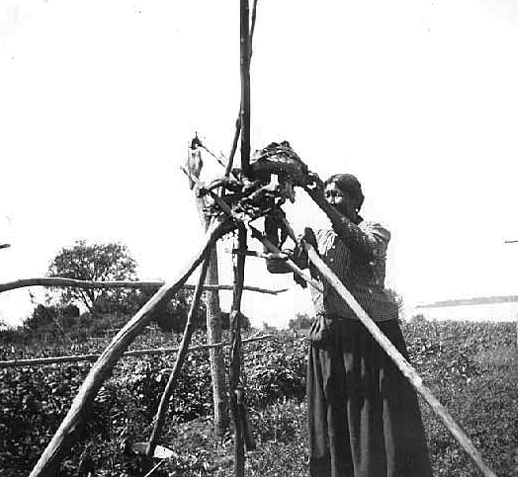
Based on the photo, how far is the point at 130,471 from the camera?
454 cm

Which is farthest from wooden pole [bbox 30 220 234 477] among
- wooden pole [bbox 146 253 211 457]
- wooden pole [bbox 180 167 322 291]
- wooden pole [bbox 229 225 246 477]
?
wooden pole [bbox 229 225 246 477]

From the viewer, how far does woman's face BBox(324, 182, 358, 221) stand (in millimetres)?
2748

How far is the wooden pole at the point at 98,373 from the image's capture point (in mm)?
1473

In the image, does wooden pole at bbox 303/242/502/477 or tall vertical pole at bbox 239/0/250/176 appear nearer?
wooden pole at bbox 303/242/502/477

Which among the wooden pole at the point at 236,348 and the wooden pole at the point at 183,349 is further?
the wooden pole at the point at 236,348

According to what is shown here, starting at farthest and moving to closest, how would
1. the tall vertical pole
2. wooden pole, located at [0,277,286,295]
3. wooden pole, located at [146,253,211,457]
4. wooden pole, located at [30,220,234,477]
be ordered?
wooden pole, located at [146,253,211,457] → wooden pole, located at [0,277,286,295] → the tall vertical pole → wooden pole, located at [30,220,234,477]

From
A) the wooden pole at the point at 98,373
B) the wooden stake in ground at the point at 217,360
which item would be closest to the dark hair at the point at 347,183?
the wooden pole at the point at 98,373

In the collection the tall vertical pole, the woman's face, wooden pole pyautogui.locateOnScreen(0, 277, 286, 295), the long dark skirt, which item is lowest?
the long dark skirt

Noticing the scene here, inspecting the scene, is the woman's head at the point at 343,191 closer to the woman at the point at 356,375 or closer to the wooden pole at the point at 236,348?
the woman at the point at 356,375

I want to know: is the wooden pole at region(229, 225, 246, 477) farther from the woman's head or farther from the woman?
the woman's head

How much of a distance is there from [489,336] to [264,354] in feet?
36.4

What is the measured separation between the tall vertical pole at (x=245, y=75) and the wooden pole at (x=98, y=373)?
1.34ft

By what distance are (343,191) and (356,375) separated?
0.95 meters

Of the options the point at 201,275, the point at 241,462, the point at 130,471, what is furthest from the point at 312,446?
the point at 130,471
